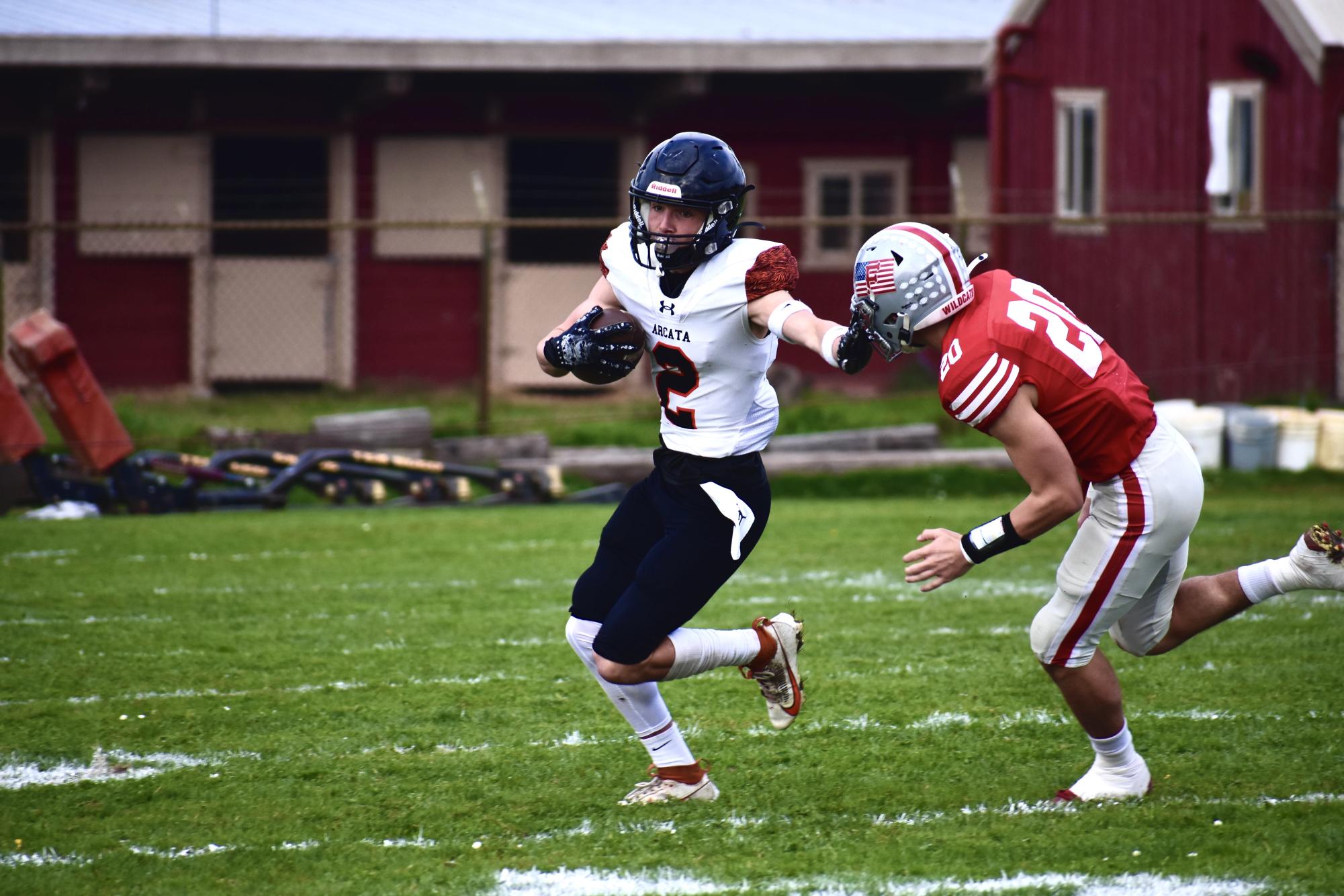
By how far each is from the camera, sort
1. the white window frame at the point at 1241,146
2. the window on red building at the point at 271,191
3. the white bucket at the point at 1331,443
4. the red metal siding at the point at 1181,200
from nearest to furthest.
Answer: the white bucket at the point at 1331,443 < the red metal siding at the point at 1181,200 < the white window frame at the point at 1241,146 < the window on red building at the point at 271,191

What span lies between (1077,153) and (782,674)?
11659 mm

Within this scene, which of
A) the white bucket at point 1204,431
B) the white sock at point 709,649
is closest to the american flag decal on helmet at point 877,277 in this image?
the white sock at point 709,649

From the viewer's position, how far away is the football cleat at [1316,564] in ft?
14.7

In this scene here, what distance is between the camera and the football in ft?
14.3

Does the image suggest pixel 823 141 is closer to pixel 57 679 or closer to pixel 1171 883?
pixel 57 679

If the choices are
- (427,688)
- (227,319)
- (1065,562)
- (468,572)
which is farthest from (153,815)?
(227,319)

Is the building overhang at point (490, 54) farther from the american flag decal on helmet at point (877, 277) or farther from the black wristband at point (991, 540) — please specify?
the black wristband at point (991, 540)

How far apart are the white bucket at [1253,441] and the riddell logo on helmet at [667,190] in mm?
8271

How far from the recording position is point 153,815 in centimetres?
411

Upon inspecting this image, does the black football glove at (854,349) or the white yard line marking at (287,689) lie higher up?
the black football glove at (854,349)

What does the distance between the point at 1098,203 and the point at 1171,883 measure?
12284 mm

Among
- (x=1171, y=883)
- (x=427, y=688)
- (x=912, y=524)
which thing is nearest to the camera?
(x=1171, y=883)

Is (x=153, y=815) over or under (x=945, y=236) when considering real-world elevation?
under

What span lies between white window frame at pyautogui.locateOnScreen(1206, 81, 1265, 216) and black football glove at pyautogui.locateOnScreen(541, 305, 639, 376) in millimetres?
10706
